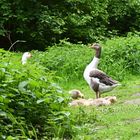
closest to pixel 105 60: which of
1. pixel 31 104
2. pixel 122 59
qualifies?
pixel 122 59

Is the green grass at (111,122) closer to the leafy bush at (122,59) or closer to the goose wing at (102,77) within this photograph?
the goose wing at (102,77)

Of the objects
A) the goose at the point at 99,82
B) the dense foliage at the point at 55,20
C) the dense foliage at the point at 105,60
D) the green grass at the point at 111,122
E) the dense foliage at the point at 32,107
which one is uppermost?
the dense foliage at the point at 32,107

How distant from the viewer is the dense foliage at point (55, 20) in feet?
64.0

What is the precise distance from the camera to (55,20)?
1931 centimetres

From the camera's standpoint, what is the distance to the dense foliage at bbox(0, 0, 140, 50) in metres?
19.5

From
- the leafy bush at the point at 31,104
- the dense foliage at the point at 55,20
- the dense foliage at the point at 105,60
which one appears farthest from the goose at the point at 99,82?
the dense foliage at the point at 55,20

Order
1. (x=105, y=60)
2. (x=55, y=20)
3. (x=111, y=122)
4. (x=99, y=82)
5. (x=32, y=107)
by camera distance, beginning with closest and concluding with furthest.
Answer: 1. (x=32, y=107)
2. (x=111, y=122)
3. (x=99, y=82)
4. (x=105, y=60)
5. (x=55, y=20)

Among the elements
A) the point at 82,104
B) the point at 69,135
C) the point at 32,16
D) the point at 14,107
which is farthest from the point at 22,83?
the point at 32,16

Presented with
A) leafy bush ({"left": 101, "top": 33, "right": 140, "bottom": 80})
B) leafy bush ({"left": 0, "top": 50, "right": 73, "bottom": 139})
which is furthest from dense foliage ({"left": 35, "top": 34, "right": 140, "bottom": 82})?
leafy bush ({"left": 0, "top": 50, "right": 73, "bottom": 139})

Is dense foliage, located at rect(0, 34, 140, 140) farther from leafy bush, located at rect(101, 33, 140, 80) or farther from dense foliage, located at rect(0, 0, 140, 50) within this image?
dense foliage, located at rect(0, 0, 140, 50)

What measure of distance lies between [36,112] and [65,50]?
A: 886cm

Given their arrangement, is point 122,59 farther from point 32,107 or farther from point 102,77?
point 32,107

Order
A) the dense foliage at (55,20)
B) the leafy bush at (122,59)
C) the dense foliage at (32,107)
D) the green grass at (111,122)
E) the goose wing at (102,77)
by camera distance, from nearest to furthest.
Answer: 1. the dense foliage at (32,107)
2. the green grass at (111,122)
3. the goose wing at (102,77)
4. the leafy bush at (122,59)
5. the dense foliage at (55,20)

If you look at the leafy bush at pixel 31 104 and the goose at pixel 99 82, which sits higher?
the leafy bush at pixel 31 104
